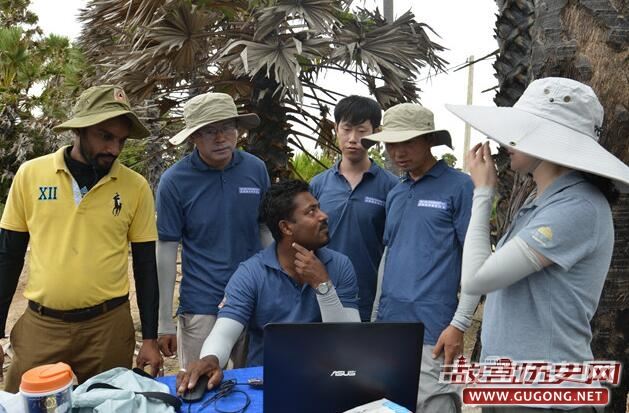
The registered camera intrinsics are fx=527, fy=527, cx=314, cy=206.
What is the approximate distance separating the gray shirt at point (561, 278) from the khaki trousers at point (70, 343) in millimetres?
1591

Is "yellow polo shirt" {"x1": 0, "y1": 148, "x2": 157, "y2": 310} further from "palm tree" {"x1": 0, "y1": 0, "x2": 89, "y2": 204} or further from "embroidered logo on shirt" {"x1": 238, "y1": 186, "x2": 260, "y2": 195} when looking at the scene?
"palm tree" {"x1": 0, "y1": 0, "x2": 89, "y2": 204}

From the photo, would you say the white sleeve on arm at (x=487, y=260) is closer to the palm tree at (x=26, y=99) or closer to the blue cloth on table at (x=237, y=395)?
the blue cloth on table at (x=237, y=395)

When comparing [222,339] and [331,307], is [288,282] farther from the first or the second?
[222,339]

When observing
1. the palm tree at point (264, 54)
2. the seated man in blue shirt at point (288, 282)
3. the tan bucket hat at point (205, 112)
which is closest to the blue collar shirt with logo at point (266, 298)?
the seated man in blue shirt at point (288, 282)

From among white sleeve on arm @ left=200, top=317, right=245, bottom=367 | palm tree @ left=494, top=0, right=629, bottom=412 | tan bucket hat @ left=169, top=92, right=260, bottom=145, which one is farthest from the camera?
tan bucket hat @ left=169, top=92, right=260, bottom=145

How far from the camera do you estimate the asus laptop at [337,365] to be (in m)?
1.33

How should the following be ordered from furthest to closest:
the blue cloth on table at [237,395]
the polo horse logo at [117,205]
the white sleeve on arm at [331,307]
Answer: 1. the polo horse logo at [117,205]
2. the white sleeve on arm at [331,307]
3. the blue cloth on table at [237,395]

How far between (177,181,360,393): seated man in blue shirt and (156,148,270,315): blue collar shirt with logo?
0.35m

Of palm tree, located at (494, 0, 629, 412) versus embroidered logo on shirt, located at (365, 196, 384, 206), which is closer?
palm tree, located at (494, 0, 629, 412)

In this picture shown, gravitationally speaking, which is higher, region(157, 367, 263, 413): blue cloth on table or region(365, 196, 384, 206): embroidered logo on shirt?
region(365, 196, 384, 206): embroidered logo on shirt

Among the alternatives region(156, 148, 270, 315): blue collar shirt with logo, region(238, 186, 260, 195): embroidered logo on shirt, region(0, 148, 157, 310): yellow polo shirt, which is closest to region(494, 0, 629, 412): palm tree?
region(238, 186, 260, 195): embroidered logo on shirt

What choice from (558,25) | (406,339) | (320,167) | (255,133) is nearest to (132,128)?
(406,339)

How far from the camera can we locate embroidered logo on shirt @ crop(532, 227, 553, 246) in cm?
133

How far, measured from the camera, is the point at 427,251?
218 cm
